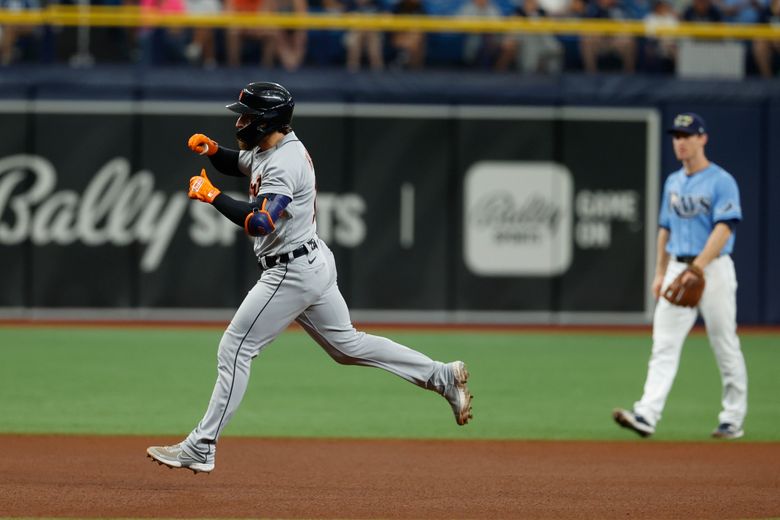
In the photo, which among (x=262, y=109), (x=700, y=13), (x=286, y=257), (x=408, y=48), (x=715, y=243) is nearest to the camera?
(x=262, y=109)

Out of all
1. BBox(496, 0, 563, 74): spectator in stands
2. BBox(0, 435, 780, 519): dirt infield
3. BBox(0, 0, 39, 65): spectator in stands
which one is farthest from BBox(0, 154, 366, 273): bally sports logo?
BBox(0, 435, 780, 519): dirt infield

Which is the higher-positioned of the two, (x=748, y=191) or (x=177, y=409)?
(x=748, y=191)

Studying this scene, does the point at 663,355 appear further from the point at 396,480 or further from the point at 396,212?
the point at 396,212

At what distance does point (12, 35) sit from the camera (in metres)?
16.5

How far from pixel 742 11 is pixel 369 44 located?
508 centimetres

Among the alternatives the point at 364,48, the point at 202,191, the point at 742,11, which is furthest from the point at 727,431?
the point at 742,11

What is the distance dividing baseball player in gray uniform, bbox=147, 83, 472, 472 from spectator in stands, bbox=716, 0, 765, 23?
465 inches

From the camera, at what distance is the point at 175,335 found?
15.4 m

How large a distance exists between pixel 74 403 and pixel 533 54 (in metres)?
8.86

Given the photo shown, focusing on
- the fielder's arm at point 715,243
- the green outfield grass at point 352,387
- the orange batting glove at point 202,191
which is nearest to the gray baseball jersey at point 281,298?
the orange batting glove at point 202,191

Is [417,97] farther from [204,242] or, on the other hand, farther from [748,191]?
[748,191]

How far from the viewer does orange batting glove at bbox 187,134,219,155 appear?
7.23 meters

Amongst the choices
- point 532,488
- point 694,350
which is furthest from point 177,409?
point 694,350

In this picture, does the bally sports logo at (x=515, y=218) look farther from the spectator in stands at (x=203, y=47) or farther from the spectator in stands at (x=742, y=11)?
the spectator in stands at (x=203, y=47)
